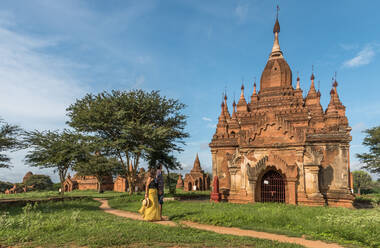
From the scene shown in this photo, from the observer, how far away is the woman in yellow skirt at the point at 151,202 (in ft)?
35.4

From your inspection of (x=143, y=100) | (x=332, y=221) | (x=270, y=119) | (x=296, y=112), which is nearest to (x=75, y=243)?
(x=332, y=221)

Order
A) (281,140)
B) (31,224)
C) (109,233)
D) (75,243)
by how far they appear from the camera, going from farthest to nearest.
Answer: (281,140) → (31,224) → (109,233) → (75,243)

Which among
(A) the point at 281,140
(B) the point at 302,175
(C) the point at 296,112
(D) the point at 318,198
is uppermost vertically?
(C) the point at 296,112

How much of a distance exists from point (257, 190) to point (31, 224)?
44.4 feet

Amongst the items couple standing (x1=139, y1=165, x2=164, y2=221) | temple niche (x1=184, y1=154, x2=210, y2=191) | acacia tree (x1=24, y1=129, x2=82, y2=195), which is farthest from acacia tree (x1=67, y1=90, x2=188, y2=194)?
temple niche (x1=184, y1=154, x2=210, y2=191)

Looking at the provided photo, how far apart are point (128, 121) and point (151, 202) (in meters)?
12.3

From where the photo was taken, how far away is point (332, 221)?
10.0 m

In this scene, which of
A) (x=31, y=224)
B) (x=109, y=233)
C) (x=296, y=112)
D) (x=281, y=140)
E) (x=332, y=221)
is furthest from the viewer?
(x=296, y=112)

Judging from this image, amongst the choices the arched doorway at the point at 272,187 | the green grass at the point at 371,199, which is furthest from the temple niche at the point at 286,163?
the green grass at the point at 371,199

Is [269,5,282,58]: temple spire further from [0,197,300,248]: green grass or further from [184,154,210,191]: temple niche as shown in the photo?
[0,197,300,248]: green grass

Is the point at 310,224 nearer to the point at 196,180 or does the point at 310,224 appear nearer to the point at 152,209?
the point at 152,209

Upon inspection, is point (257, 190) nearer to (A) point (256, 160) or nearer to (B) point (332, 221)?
(A) point (256, 160)

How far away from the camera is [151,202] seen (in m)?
10.9

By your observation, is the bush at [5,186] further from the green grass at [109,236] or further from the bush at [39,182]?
the green grass at [109,236]
